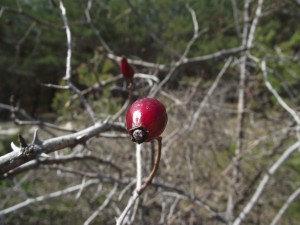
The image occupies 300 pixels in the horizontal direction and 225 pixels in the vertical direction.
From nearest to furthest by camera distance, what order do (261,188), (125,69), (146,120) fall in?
(146,120) → (125,69) → (261,188)

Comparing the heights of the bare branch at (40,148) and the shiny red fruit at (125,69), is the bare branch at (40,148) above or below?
below

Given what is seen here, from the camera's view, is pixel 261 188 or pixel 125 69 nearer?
pixel 125 69

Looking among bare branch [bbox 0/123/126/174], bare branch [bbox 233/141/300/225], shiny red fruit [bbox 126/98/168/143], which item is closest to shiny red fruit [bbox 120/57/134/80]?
bare branch [bbox 0/123/126/174]

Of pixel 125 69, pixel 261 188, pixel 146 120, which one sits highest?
pixel 125 69

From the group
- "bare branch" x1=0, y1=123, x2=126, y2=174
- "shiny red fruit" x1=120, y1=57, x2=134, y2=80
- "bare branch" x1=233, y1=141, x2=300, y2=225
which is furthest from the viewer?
"bare branch" x1=233, y1=141, x2=300, y2=225

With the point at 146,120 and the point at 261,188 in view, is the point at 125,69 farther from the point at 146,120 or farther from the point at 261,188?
the point at 261,188

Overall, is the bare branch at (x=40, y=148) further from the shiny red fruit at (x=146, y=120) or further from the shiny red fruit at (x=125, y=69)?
the shiny red fruit at (x=125, y=69)

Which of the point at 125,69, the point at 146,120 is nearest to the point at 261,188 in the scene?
the point at 125,69

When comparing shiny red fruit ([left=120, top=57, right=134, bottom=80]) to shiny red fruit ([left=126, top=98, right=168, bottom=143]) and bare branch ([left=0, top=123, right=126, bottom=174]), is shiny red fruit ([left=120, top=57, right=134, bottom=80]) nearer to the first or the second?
bare branch ([left=0, top=123, right=126, bottom=174])

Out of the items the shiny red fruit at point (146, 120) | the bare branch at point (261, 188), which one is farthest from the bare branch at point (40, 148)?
the bare branch at point (261, 188)
